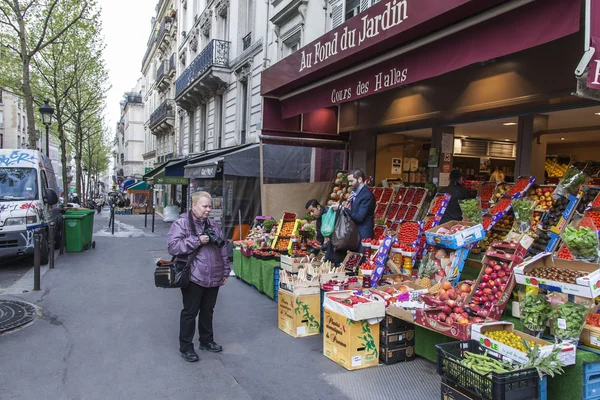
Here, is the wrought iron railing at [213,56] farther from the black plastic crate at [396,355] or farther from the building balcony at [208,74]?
the black plastic crate at [396,355]

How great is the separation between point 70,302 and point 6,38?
49.5 ft

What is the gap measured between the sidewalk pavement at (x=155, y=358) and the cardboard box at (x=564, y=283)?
4.84 ft

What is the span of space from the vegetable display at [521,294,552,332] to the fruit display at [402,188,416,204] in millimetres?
4737

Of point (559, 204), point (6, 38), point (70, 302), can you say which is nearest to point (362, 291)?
point (559, 204)

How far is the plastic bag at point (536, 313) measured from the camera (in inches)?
156

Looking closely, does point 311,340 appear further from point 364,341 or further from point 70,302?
point 70,302

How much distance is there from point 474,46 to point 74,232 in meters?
11.9

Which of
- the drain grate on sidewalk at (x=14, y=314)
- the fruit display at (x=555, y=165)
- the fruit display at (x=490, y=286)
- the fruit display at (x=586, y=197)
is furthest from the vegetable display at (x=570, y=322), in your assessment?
the drain grate on sidewalk at (x=14, y=314)

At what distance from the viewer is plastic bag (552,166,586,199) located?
5711mm

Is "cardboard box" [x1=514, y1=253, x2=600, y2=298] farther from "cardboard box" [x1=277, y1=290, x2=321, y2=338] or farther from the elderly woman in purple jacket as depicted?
the elderly woman in purple jacket

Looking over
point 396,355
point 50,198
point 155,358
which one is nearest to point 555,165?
point 396,355

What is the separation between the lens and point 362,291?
5523 millimetres

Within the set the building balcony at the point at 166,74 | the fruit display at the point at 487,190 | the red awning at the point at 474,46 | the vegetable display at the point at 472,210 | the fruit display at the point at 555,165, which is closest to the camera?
the red awning at the point at 474,46

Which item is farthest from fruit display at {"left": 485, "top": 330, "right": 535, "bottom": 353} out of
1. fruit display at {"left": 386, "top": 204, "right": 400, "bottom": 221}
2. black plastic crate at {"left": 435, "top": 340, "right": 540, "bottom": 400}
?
fruit display at {"left": 386, "top": 204, "right": 400, "bottom": 221}
